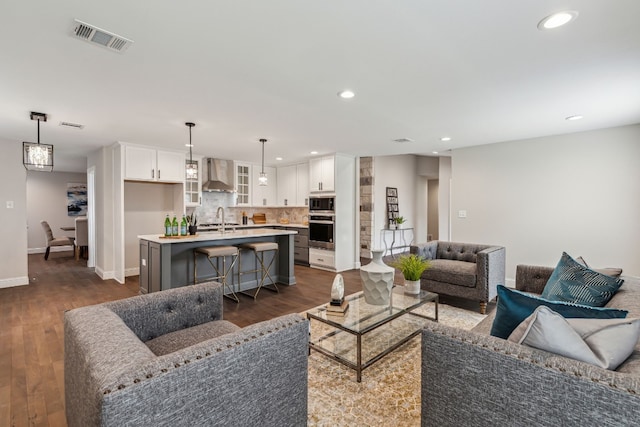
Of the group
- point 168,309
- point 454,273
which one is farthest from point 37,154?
point 454,273

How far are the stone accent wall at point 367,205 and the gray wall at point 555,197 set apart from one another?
7.52 ft

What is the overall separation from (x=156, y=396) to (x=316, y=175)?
18.7 ft

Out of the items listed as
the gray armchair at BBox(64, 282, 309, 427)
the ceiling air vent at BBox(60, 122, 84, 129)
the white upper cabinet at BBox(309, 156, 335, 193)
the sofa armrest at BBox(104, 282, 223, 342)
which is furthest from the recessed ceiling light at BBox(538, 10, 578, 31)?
the ceiling air vent at BBox(60, 122, 84, 129)

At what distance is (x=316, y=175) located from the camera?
21.3ft

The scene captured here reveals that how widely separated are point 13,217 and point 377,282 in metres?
5.92

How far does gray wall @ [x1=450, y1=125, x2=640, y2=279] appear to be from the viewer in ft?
13.6

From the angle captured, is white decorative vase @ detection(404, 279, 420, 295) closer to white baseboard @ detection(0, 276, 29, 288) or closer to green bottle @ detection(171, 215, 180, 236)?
green bottle @ detection(171, 215, 180, 236)

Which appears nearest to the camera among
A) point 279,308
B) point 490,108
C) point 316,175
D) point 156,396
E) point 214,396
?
point 156,396

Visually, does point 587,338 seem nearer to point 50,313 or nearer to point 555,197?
point 555,197

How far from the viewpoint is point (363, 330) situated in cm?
226

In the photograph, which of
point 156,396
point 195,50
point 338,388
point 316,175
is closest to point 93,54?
point 195,50

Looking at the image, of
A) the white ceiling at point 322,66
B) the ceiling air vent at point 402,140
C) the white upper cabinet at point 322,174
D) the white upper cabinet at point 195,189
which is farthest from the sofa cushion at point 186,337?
the white upper cabinet at point 195,189

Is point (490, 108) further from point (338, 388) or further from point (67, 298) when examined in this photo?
point (67, 298)

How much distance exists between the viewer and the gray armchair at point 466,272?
3.61 meters
